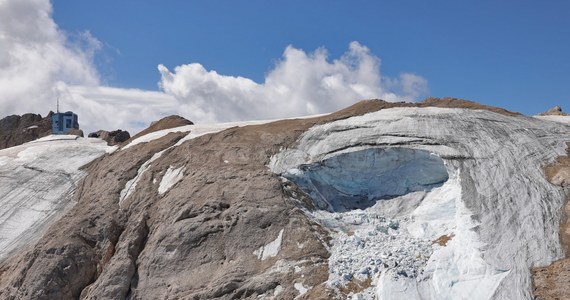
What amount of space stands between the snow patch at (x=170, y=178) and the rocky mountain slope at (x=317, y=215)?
0.09 metres

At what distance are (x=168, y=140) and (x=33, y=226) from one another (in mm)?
8281

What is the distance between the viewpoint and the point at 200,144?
31047 mm

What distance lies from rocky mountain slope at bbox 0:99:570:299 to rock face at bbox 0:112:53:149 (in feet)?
143

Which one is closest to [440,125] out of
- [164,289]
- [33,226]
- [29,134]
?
[164,289]

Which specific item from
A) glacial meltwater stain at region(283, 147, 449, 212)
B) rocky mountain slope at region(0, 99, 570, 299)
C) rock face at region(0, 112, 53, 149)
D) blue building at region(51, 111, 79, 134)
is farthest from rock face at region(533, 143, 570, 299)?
blue building at region(51, 111, 79, 134)

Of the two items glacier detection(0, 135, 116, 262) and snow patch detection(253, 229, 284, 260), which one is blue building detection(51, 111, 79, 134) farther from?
snow patch detection(253, 229, 284, 260)

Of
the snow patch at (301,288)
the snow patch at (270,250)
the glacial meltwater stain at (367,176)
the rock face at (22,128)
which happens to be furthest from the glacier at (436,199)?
the rock face at (22,128)

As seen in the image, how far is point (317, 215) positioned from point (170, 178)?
8.38 m

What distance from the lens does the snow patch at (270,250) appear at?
21.8 metres

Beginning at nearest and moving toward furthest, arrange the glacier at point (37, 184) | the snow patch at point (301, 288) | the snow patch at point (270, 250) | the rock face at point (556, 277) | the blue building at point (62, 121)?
the rock face at point (556, 277), the snow patch at point (301, 288), the snow patch at point (270, 250), the glacier at point (37, 184), the blue building at point (62, 121)

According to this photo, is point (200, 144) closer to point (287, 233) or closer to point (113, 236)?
point (113, 236)

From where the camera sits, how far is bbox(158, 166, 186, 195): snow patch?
28078mm

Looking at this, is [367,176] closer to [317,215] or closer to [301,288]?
[317,215]

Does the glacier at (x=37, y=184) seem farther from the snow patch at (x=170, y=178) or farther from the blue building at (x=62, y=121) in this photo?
the blue building at (x=62, y=121)
